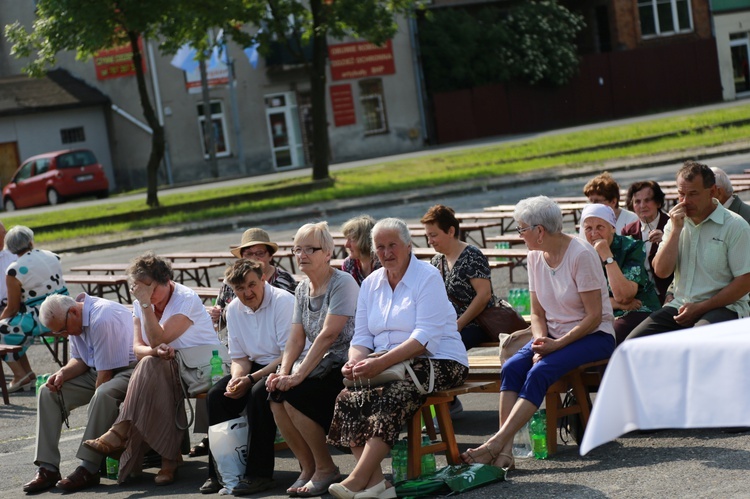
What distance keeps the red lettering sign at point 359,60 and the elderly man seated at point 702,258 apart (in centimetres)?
3872

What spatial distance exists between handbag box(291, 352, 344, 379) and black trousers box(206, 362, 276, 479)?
293 millimetres

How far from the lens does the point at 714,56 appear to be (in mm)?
51312

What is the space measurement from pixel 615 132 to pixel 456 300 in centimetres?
2823

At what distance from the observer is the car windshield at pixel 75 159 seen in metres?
38.0

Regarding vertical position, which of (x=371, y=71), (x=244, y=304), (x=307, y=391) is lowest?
(x=307, y=391)

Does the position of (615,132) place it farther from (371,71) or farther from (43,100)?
(43,100)

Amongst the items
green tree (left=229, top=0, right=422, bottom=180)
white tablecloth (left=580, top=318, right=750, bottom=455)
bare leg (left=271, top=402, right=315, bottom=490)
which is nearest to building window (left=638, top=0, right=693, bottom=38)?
green tree (left=229, top=0, right=422, bottom=180)

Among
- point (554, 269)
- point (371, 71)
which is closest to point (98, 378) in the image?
point (554, 269)

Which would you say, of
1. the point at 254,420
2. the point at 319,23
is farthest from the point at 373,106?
the point at 254,420

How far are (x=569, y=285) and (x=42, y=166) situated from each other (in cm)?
3342

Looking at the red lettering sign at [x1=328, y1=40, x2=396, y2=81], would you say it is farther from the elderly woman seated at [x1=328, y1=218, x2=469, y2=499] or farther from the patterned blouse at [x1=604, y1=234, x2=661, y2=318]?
the elderly woman seated at [x1=328, y1=218, x2=469, y2=499]

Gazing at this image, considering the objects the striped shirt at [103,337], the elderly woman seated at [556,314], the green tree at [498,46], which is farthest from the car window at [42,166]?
the elderly woman seated at [556,314]

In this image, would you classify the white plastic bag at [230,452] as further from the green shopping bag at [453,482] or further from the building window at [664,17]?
the building window at [664,17]

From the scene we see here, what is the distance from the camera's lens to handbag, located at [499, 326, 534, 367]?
7.61 m
